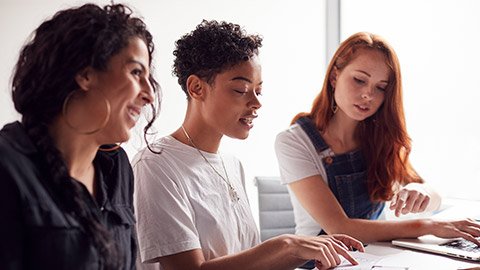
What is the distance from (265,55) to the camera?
3.35 meters

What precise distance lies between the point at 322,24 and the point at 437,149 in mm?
1360

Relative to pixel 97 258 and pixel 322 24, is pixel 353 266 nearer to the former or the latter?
pixel 97 258

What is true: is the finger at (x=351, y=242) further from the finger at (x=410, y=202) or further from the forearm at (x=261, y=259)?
the finger at (x=410, y=202)

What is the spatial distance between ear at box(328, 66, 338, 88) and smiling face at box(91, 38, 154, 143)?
111 cm

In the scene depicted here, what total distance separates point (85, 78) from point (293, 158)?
1.08 metres

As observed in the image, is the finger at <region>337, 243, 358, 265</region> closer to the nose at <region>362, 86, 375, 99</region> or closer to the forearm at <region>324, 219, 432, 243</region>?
the forearm at <region>324, 219, 432, 243</region>

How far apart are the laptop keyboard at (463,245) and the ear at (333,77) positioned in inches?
31.2

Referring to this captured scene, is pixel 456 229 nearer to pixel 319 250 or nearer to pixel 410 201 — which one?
pixel 410 201

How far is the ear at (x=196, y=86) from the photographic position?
1388mm

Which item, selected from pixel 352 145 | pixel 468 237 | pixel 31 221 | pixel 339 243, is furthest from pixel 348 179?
pixel 31 221

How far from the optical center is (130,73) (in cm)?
95

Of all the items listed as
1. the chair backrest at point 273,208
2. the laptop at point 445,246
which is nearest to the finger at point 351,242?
the laptop at point 445,246

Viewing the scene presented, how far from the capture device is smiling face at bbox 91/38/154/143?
35.9 inches

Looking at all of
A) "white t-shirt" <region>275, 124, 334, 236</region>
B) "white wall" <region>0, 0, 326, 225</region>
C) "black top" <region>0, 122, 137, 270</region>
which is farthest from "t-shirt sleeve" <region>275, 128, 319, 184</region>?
"white wall" <region>0, 0, 326, 225</region>
